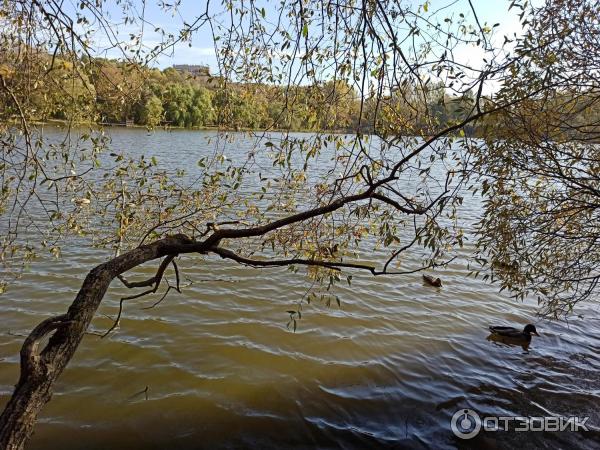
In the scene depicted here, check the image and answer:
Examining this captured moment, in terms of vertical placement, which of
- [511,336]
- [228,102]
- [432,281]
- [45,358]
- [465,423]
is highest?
[228,102]

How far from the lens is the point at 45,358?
289 cm

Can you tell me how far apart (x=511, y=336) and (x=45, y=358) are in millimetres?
8259

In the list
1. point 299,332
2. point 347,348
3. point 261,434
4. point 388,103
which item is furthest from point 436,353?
point 388,103

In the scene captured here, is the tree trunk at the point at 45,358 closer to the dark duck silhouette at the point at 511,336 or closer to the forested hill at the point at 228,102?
the forested hill at the point at 228,102

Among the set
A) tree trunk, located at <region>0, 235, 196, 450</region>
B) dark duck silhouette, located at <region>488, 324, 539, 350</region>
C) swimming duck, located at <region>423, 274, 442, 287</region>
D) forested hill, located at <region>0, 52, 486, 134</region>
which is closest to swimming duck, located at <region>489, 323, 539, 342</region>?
dark duck silhouette, located at <region>488, 324, 539, 350</region>

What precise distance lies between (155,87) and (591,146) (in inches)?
246

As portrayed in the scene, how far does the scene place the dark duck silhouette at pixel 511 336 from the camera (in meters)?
8.74

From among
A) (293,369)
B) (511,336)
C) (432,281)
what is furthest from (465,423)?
(432,281)

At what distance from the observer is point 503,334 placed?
8.80 metres

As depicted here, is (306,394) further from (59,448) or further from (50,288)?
(50,288)

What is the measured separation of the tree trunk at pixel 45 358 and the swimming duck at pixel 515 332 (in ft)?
25.5

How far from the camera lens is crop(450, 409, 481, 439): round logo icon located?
19.1 feet

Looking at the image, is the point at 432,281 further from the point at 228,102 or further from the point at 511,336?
the point at 228,102

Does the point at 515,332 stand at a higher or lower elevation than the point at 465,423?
higher
